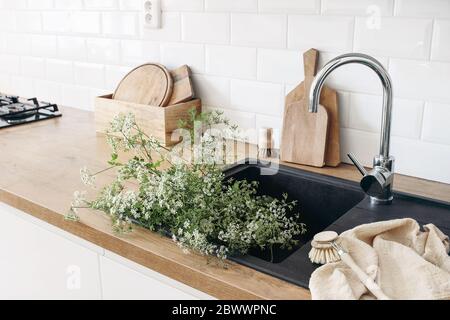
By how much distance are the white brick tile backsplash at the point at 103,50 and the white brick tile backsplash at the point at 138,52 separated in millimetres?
37

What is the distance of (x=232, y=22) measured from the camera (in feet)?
4.92

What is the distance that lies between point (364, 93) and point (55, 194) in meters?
0.80

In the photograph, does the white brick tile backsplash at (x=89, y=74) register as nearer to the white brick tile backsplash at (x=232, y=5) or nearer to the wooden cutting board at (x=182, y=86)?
the wooden cutting board at (x=182, y=86)

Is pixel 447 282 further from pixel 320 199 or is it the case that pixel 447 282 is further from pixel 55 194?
pixel 55 194

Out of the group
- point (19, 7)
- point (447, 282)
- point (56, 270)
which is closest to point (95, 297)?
point (56, 270)

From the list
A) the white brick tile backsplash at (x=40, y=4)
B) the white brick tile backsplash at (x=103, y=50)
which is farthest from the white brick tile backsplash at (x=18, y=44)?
the white brick tile backsplash at (x=103, y=50)

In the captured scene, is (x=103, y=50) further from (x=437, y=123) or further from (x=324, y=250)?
(x=324, y=250)

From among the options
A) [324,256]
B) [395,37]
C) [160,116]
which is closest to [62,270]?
[160,116]

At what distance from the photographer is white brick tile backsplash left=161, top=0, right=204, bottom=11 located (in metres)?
1.57

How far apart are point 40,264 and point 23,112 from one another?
865 millimetres

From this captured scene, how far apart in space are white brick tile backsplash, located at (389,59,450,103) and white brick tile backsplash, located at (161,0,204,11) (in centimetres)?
62

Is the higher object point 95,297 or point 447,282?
point 447,282

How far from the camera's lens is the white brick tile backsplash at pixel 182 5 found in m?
1.57

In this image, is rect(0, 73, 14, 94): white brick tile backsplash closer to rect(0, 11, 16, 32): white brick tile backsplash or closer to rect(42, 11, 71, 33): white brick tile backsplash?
rect(0, 11, 16, 32): white brick tile backsplash
